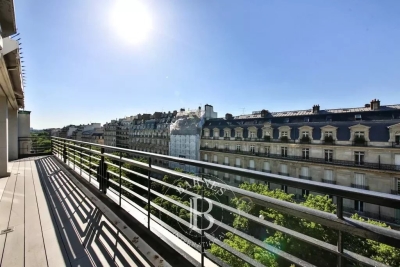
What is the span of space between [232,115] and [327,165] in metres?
14.2

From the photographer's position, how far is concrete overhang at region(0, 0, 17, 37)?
7.50 feet

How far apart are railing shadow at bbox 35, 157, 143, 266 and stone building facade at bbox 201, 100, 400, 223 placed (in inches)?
416

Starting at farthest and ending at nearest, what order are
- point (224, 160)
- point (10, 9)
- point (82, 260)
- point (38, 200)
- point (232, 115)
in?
1. point (232, 115)
2. point (224, 160)
3. point (38, 200)
4. point (10, 9)
5. point (82, 260)

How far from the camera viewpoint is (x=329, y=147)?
17656mm

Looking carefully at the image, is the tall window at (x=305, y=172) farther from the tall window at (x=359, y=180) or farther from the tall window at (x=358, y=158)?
the tall window at (x=358, y=158)

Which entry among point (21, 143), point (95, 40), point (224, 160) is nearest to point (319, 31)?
point (95, 40)

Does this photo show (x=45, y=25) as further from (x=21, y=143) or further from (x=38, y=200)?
(x=21, y=143)

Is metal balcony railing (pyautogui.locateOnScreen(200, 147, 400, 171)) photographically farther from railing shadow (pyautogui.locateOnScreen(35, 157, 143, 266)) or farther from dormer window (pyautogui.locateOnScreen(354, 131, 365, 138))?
railing shadow (pyautogui.locateOnScreen(35, 157, 143, 266))

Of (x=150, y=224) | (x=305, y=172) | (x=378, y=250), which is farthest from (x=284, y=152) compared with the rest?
(x=150, y=224)

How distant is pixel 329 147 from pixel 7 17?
839 inches

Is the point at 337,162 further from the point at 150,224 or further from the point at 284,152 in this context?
the point at 150,224

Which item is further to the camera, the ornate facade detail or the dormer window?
the dormer window

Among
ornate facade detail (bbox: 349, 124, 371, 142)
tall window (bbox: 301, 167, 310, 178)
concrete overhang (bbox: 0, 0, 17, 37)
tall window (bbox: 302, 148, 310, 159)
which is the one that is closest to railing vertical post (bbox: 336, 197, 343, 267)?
concrete overhang (bbox: 0, 0, 17, 37)

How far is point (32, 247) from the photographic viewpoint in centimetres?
198
